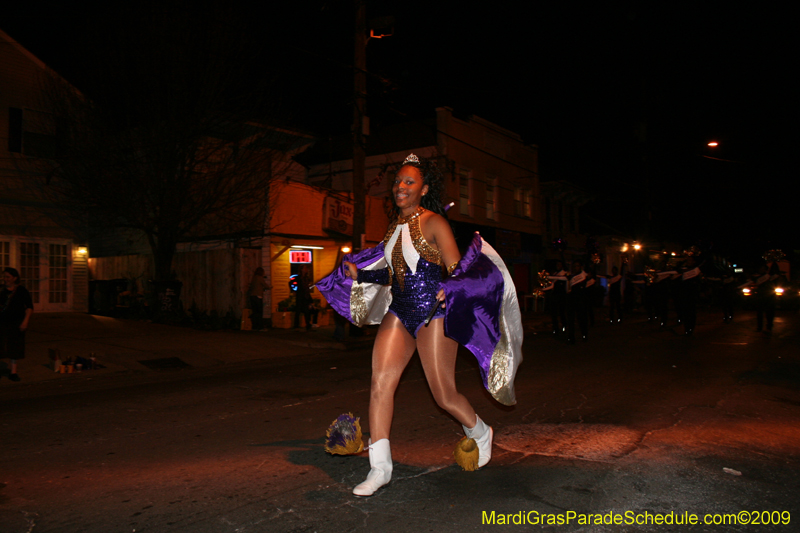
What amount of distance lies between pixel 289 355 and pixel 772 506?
939 centimetres

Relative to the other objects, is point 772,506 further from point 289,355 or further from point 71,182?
point 71,182

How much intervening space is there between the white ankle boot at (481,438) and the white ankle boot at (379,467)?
595 millimetres

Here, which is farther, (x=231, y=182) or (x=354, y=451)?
(x=231, y=182)

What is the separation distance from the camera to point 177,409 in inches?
235

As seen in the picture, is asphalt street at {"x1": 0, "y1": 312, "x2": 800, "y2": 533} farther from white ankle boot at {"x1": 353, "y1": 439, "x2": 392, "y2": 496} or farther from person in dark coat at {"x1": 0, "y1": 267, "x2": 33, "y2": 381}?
person in dark coat at {"x1": 0, "y1": 267, "x2": 33, "y2": 381}

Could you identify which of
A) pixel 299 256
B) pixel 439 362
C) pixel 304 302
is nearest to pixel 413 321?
pixel 439 362

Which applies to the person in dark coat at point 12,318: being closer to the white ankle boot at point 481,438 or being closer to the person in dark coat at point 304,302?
the person in dark coat at point 304,302

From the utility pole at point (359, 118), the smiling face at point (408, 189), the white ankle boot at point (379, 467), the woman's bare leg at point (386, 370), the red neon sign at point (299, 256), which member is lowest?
the white ankle boot at point (379, 467)

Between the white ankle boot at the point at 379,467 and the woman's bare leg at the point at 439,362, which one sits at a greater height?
the woman's bare leg at the point at 439,362

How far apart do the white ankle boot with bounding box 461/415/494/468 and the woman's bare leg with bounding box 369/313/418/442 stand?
22.9 inches

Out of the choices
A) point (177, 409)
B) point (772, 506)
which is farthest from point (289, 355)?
point (772, 506)

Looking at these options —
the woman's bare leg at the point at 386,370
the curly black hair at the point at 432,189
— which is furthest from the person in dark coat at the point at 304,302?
the woman's bare leg at the point at 386,370

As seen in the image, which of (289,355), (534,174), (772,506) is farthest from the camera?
(534,174)

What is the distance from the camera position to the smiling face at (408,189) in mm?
3672
